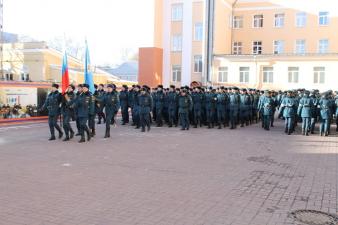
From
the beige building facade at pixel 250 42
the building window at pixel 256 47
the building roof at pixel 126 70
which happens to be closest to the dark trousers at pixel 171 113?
the beige building facade at pixel 250 42

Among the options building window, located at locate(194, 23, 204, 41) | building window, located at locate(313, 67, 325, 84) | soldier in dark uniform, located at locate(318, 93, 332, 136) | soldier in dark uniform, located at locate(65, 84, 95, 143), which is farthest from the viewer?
building window, located at locate(194, 23, 204, 41)

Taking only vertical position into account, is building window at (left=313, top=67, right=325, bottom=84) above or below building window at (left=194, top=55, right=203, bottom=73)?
below

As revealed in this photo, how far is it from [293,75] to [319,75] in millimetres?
2235

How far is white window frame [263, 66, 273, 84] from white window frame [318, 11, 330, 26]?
36.1 ft

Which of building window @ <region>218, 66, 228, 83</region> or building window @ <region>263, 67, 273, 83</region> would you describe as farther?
building window @ <region>218, 66, 228, 83</region>

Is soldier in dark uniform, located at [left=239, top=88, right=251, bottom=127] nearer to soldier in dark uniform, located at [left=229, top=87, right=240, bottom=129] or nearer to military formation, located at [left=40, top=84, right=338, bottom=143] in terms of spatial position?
military formation, located at [left=40, top=84, right=338, bottom=143]

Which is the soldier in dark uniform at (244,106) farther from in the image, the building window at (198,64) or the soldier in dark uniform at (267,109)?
the building window at (198,64)

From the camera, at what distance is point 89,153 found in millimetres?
10312

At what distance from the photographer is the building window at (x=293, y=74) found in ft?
114

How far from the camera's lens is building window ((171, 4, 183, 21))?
4124cm

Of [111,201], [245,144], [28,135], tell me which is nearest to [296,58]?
[245,144]

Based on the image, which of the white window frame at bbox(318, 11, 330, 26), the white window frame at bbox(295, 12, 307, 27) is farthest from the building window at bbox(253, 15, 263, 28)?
the white window frame at bbox(318, 11, 330, 26)

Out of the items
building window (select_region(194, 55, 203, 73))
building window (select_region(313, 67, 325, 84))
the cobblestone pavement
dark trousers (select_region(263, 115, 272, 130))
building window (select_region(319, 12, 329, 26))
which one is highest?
building window (select_region(319, 12, 329, 26))

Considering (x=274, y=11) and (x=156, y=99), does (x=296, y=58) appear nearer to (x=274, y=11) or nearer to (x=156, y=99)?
(x=274, y=11)
